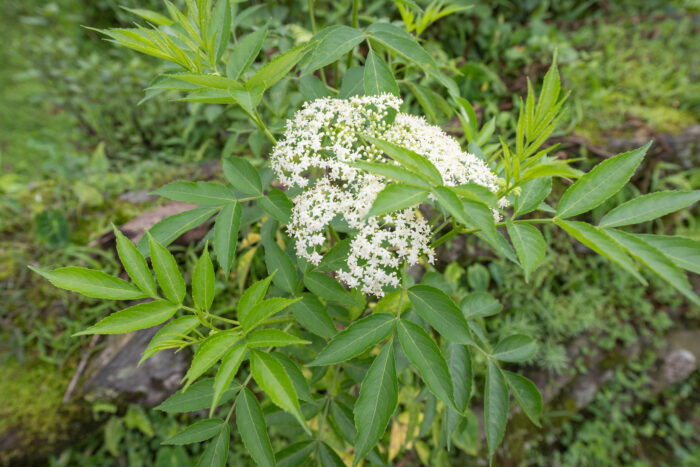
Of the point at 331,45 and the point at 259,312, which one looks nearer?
the point at 259,312

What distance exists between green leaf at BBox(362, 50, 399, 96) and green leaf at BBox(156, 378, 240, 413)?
1.01m

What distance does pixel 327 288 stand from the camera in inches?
44.4

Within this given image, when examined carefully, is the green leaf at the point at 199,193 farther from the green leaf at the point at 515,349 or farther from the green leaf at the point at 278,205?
the green leaf at the point at 515,349

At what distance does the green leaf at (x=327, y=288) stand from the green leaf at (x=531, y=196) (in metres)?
0.53

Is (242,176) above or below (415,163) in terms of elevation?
below

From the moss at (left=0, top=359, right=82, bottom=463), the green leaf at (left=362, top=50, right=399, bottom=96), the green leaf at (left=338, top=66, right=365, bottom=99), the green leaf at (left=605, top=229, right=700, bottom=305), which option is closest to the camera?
the green leaf at (left=605, top=229, right=700, bottom=305)

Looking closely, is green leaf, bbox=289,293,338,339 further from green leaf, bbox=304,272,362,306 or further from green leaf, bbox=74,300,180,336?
green leaf, bbox=74,300,180,336

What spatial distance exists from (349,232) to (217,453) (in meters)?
0.73

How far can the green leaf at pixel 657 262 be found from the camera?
71cm

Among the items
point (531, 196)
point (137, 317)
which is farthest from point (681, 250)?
point (137, 317)

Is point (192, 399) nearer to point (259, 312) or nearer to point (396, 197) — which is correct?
point (259, 312)

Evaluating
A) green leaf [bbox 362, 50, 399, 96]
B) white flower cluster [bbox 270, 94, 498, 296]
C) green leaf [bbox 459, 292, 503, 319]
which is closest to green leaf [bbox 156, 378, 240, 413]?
white flower cluster [bbox 270, 94, 498, 296]

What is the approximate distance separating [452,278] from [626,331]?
172 centimetres

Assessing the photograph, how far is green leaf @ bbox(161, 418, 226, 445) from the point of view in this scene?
1.06 meters
